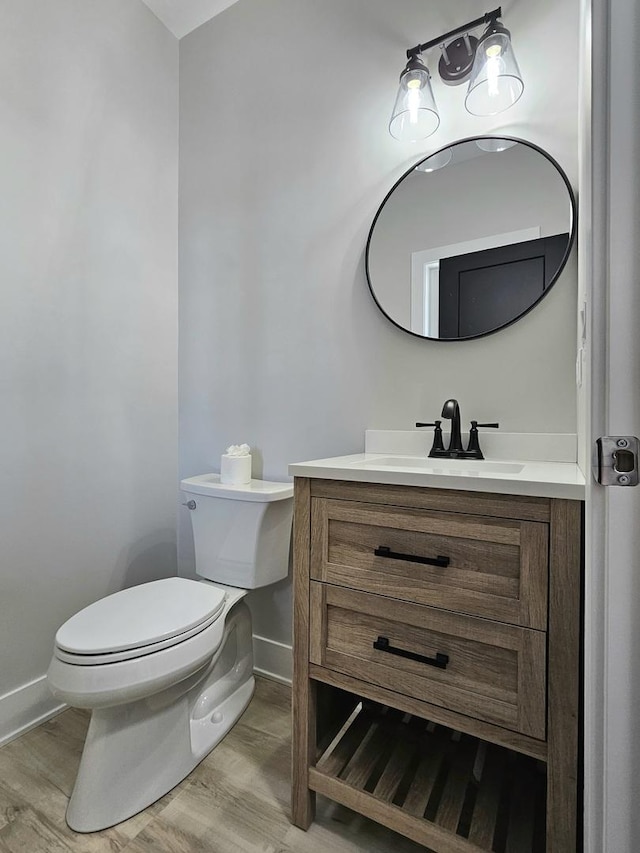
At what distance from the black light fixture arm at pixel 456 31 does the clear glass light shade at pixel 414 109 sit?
0.08m

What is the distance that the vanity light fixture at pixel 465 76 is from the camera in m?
1.26

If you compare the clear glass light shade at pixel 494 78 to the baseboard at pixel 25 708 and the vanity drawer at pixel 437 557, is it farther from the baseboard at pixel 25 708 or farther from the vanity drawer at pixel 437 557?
the baseboard at pixel 25 708

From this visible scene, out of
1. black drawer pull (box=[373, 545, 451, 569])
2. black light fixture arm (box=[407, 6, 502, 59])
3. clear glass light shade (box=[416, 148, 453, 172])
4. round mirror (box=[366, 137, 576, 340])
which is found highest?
black light fixture arm (box=[407, 6, 502, 59])

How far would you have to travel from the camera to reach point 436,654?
92cm

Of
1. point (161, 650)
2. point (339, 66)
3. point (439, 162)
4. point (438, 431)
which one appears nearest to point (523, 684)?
point (438, 431)

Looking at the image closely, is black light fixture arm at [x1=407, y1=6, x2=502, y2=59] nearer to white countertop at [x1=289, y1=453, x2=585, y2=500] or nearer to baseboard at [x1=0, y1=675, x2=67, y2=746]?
white countertop at [x1=289, y1=453, x2=585, y2=500]

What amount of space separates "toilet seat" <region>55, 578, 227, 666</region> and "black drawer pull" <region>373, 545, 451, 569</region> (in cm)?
59

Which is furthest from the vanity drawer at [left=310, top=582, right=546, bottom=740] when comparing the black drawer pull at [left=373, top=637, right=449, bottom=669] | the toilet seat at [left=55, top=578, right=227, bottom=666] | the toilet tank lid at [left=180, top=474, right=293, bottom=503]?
the toilet tank lid at [left=180, top=474, right=293, bottom=503]

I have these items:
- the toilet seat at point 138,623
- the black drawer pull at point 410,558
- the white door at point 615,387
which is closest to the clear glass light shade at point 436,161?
the white door at point 615,387

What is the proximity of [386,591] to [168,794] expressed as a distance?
0.87 m

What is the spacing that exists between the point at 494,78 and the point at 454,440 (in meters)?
1.05

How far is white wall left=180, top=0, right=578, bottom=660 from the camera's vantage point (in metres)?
1.31

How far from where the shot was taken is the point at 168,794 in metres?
1.21

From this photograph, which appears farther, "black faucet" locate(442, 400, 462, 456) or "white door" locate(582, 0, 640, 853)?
"black faucet" locate(442, 400, 462, 456)
